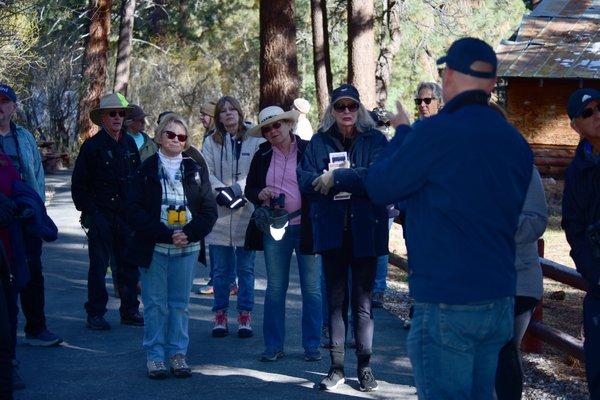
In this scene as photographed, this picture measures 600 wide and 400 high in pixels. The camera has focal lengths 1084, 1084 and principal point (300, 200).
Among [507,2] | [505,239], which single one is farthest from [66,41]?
[505,239]

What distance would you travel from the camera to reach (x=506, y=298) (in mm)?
4555

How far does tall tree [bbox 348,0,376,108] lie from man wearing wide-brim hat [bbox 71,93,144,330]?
9.24 m

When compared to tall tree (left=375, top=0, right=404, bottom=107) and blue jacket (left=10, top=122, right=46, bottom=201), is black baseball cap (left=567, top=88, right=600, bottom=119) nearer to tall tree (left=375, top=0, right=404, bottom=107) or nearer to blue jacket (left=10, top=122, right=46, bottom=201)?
blue jacket (left=10, top=122, right=46, bottom=201)

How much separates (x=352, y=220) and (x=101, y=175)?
126 inches

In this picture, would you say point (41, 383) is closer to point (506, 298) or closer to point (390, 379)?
point (390, 379)

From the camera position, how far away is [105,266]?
32.8ft

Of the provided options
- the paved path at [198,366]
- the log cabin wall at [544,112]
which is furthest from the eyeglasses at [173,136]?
the log cabin wall at [544,112]

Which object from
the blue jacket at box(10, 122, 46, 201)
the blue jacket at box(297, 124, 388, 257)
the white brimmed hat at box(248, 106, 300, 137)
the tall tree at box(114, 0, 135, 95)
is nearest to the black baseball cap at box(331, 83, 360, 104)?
the blue jacket at box(297, 124, 388, 257)

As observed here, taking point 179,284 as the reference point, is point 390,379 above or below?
below

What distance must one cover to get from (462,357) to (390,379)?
142 inches

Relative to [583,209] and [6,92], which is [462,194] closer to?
[583,209]

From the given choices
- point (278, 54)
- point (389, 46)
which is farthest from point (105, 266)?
point (389, 46)

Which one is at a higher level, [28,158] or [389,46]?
[389,46]

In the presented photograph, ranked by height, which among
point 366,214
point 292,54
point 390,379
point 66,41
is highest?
point 66,41
